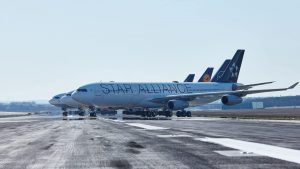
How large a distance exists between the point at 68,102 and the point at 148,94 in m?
25.6

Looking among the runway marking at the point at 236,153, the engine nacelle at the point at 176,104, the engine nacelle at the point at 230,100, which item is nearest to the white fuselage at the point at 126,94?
the engine nacelle at the point at 176,104

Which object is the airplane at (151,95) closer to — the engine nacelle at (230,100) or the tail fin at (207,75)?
the engine nacelle at (230,100)

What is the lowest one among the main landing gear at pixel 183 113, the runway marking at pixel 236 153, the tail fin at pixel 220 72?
the runway marking at pixel 236 153

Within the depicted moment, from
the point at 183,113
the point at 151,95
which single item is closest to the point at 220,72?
the point at 183,113

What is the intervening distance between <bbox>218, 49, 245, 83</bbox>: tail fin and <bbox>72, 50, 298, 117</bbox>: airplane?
6566 mm

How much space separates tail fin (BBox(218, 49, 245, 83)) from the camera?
3211 inches

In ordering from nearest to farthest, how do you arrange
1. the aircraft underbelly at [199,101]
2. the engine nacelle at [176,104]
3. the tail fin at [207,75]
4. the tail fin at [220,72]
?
the engine nacelle at [176,104], the aircraft underbelly at [199,101], the tail fin at [220,72], the tail fin at [207,75]

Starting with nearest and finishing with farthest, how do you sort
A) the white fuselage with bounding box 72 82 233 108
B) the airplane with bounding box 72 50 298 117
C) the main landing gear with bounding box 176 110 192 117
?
the white fuselage with bounding box 72 82 233 108, the airplane with bounding box 72 50 298 117, the main landing gear with bounding box 176 110 192 117

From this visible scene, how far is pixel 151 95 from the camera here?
68.8 metres

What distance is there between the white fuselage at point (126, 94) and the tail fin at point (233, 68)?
29.4ft

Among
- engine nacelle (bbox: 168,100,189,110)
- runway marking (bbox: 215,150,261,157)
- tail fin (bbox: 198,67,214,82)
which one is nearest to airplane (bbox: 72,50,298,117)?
engine nacelle (bbox: 168,100,189,110)

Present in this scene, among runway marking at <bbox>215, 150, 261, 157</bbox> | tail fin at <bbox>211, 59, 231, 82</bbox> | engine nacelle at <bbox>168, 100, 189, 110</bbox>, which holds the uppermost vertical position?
tail fin at <bbox>211, 59, 231, 82</bbox>

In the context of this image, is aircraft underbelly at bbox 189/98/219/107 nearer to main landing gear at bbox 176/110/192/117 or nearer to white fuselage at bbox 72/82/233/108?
white fuselage at bbox 72/82/233/108

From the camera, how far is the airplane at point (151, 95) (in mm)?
64312
